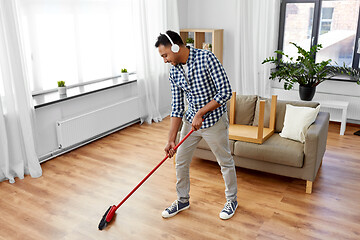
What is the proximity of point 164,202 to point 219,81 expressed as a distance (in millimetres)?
1160

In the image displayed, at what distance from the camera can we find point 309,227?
8.07ft

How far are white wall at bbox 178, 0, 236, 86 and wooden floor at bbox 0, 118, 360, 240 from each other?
236 centimetres

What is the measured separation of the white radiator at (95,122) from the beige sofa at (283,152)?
1.37 metres

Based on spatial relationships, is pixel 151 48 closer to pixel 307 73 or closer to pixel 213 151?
pixel 307 73

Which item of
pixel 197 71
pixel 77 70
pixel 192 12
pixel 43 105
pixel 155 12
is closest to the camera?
pixel 197 71

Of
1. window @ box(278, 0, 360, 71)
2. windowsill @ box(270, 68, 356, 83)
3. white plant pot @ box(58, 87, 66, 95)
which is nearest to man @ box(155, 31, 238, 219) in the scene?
white plant pot @ box(58, 87, 66, 95)

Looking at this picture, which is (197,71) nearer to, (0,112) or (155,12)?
(0,112)

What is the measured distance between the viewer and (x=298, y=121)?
3090 mm

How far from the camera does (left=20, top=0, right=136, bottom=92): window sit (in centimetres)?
359

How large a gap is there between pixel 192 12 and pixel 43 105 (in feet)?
10.1

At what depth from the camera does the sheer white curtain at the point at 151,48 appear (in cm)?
448

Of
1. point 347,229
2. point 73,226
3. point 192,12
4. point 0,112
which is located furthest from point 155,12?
point 347,229

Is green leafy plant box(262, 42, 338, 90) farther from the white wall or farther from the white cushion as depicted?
the white cushion

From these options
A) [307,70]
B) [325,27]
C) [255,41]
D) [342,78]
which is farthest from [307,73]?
[255,41]
